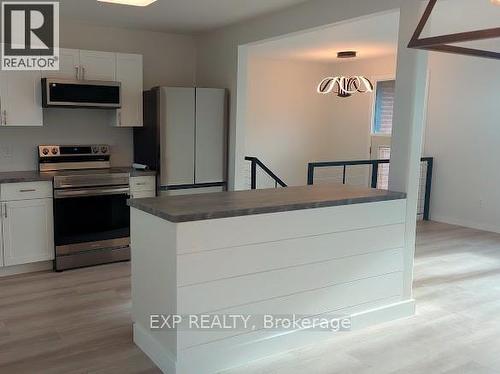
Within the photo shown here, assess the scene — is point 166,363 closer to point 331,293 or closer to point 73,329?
point 73,329

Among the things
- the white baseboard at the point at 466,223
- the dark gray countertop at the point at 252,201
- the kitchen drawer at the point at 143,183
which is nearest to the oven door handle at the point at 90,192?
the kitchen drawer at the point at 143,183

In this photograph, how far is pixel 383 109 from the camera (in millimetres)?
8031

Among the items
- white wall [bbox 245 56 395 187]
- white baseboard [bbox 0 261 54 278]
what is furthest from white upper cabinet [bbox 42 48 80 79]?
white wall [bbox 245 56 395 187]

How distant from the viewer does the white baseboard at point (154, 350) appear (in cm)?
261

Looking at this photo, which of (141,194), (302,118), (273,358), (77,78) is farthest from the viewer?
(302,118)

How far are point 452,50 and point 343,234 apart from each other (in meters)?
1.48

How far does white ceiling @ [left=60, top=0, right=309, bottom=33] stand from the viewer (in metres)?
4.09

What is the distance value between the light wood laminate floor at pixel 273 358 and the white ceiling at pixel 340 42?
2.59m

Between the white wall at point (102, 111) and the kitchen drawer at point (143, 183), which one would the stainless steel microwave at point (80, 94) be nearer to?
the white wall at point (102, 111)

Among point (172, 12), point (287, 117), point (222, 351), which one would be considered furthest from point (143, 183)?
point (287, 117)

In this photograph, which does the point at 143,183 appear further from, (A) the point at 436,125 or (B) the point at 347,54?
(A) the point at 436,125

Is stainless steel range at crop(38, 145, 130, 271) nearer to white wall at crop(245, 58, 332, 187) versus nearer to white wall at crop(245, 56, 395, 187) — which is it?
white wall at crop(245, 56, 395, 187)

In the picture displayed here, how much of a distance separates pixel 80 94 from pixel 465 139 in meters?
4.97

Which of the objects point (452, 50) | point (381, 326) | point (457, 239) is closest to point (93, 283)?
point (381, 326)
